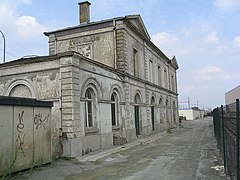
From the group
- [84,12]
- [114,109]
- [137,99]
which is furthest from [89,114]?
[84,12]

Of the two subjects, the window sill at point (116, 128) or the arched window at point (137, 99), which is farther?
the arched window at point (137, 99)

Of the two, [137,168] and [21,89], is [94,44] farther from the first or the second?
[137,168]

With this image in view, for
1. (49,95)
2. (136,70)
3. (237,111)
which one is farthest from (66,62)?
(136,70)

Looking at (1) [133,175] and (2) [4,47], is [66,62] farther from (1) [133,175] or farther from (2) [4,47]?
(2) [4,47]

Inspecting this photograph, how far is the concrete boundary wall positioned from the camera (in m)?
7.90

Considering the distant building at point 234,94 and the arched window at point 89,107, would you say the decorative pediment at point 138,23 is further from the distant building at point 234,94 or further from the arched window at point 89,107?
the distant building at point 234,94

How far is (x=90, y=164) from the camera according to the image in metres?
10.3

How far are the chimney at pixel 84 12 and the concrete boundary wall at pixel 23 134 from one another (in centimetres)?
1272

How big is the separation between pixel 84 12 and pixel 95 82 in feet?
31.1

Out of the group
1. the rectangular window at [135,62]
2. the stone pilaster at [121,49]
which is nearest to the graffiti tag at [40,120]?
the stone pilaster at [121,49]

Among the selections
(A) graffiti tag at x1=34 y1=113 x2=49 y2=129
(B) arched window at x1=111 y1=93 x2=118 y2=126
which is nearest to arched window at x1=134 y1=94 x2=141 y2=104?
(B) arched window at x1=111 y1=93 x2=118 y2=126

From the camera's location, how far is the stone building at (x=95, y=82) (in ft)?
39.1

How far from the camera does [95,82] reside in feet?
46.0

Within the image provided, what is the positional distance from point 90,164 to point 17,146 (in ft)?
9.88
